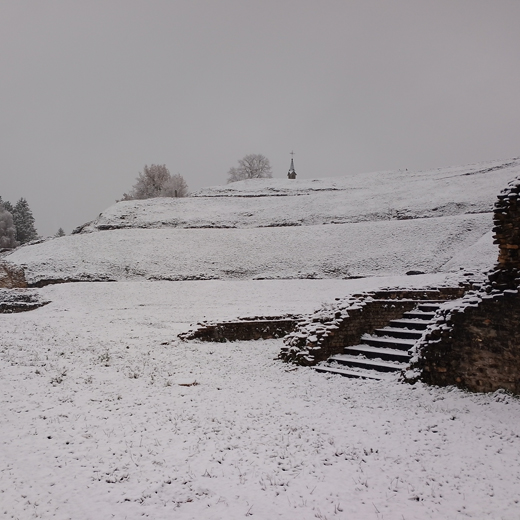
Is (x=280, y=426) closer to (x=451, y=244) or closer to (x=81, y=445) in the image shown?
(x=81, y=445)

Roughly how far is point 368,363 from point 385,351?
27.3 inches

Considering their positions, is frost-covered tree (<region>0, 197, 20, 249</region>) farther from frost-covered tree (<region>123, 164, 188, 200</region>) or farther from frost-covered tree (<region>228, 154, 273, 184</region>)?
frost-covered tree (<region>228, 154, 273, 184</region>)

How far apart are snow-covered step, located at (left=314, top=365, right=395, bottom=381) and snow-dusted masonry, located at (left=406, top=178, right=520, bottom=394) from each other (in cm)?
76

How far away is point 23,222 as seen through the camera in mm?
79438

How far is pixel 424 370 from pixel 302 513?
5302mm

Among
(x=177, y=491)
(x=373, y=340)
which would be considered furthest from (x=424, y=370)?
(x=177, y=491)

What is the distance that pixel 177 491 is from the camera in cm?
493

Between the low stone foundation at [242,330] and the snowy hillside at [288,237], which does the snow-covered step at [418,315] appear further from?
the snowy hillside at [288,237]

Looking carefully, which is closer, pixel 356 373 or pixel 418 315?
pixel 356 373

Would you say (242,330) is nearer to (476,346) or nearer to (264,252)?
(476,346)

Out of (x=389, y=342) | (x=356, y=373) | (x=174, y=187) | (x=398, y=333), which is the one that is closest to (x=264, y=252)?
(x=398, y=333)

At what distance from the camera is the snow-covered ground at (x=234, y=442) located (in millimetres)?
4699

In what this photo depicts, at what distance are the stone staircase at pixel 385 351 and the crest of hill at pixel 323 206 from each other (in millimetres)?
26400

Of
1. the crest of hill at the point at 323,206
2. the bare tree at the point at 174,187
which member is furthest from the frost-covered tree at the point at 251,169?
the crest of hill at the point at 323,206
